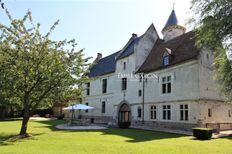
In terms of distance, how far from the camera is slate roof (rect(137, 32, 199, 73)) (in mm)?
22406

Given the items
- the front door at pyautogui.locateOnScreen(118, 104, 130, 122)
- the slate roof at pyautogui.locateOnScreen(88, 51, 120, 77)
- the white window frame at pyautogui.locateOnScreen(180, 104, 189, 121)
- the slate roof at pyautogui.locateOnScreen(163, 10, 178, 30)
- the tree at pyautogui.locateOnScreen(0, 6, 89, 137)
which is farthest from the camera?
the slate roof at pyautogui.locateOnScreen(88, 51, 120, 77)

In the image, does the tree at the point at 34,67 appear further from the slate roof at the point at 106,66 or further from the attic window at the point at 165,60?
the slate roof at the point at 106,66

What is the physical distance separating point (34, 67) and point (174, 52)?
48.7 feet

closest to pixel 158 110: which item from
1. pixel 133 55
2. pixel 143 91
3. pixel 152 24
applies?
pixel 143 91

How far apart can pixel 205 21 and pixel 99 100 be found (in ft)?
88.7

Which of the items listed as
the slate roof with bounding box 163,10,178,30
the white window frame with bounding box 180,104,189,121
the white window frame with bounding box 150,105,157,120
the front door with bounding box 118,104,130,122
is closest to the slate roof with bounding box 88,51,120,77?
the front door with bounding box 118,104,130,122

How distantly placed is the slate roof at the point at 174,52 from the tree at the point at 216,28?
9.12 metres

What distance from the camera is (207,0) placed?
11.0 meters

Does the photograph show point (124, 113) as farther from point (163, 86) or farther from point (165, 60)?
point (165, 60)

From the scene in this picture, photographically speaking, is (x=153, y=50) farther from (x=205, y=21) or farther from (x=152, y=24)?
(x=205, y=21)

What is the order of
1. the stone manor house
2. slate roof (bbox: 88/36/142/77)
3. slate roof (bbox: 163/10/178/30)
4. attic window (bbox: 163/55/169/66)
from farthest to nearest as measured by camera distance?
1. slate roof (bbox: 163/10/178/30)
2. slate roof (bbox: 88/36/142/77)
3. attic window (bbox: 163/55/169/66)
4. the stone manor house

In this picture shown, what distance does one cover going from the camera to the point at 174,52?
2470cm

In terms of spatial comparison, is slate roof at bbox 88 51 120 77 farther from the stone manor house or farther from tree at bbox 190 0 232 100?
tree at bbox 190 0 232 100

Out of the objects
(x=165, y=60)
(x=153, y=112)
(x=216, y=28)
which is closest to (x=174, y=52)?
(x=165, y=60)
